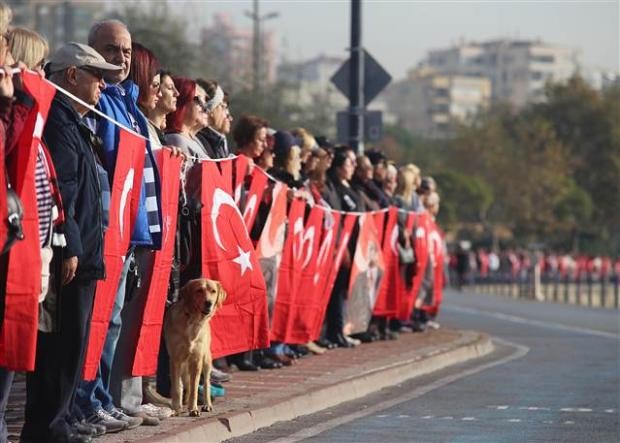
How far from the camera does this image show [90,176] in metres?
9.77

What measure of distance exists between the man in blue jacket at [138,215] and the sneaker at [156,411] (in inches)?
2.1

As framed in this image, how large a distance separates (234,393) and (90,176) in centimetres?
392

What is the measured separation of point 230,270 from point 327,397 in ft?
4.64

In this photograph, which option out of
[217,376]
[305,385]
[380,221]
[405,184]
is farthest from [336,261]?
[217,376]

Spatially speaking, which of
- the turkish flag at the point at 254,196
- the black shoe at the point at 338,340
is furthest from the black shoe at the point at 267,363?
the black shoe at the point at 338,340

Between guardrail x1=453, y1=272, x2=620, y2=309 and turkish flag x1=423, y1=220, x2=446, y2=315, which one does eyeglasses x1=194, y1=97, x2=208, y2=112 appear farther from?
guardrail x1=453, y1=272, x2=620, y2=309

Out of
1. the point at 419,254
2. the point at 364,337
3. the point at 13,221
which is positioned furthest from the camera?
the point at 419,254

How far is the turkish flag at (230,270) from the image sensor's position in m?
12.9

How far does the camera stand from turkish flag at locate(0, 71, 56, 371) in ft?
29.0

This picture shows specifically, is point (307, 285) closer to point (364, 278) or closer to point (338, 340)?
point (338, 340)

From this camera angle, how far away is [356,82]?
26391mm

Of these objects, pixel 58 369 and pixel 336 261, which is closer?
pixel 58 369

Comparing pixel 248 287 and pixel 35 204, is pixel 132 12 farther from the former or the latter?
pixel 35 204

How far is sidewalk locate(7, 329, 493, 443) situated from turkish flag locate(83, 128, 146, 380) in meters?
0.49
